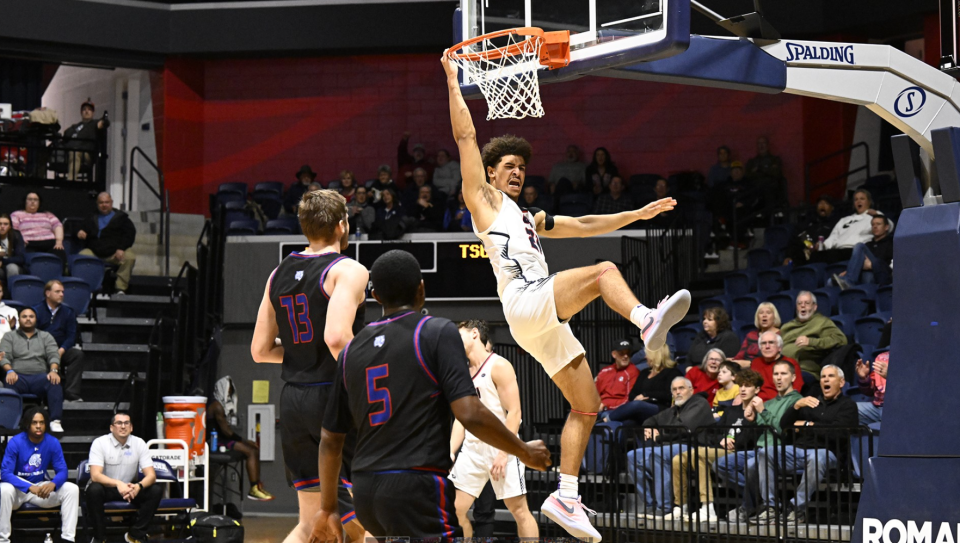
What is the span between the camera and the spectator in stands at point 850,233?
45.1 feet

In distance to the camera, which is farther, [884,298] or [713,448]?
[884,298]

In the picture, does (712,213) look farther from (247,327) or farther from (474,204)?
(474,204)

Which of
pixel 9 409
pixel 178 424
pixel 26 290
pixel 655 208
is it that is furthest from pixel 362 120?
pixel 655 208

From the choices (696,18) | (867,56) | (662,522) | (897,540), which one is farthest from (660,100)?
(897,540)

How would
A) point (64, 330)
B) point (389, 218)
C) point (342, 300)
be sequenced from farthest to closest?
point (389, 218)
point (64, 330)
point (342, 300)

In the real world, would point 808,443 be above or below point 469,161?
below

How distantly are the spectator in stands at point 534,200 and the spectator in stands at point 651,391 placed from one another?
5181mm

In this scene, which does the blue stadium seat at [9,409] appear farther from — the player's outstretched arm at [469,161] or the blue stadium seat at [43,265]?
the player's outstretched arm at [469,161]

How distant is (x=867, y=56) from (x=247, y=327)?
1323cm

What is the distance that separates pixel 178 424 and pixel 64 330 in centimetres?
216

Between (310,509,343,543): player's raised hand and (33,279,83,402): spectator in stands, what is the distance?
10601 mm

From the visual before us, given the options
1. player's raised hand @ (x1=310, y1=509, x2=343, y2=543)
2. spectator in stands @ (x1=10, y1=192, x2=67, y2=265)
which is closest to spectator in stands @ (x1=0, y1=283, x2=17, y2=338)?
spectator in stands @ (x1=10, y1=192, x2=67, y2=265)

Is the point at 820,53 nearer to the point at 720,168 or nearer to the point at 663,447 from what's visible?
the point at 663,447

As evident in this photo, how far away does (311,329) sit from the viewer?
5293 mm
